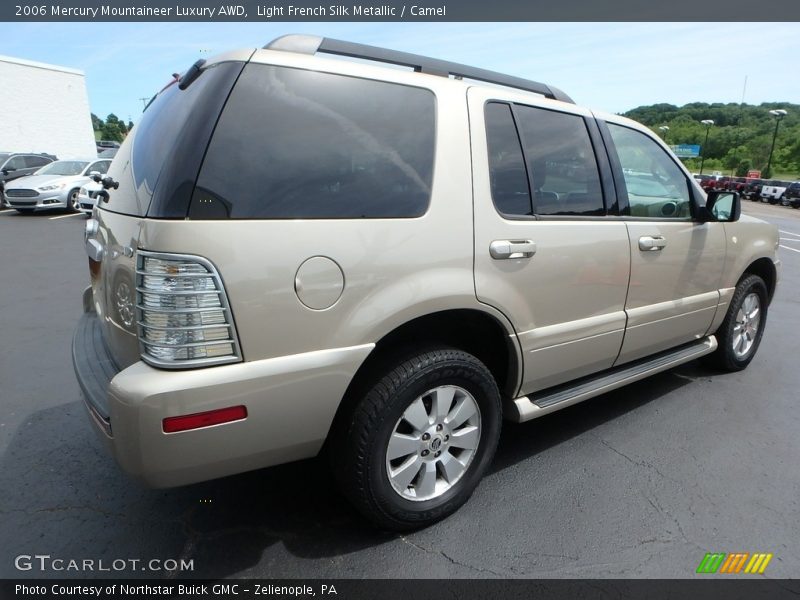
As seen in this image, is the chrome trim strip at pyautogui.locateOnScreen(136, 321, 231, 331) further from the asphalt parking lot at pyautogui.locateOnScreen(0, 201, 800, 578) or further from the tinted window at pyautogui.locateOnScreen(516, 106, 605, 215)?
the tinted window at pyautogui.locateOnScreen(516, 106, 605, 215)

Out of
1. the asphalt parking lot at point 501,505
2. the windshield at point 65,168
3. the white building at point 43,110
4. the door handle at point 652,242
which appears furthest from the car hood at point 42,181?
the white building at point 43,110

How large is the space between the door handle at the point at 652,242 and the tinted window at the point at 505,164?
0.90 meters

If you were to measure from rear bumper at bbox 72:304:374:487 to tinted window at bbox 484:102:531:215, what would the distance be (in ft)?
3.21

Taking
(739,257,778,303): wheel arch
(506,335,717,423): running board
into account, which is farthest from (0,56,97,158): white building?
(739,257,778,303): wheel arch

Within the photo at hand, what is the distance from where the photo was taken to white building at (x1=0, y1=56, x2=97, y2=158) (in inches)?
1143

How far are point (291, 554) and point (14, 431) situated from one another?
6.77 ft

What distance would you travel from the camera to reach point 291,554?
2254 millimetres

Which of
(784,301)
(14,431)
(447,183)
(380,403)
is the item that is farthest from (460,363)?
(784,301)

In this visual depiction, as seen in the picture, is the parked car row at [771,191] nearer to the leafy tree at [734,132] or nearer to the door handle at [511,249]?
the door handle at [511,249]

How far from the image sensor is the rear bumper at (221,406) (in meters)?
1.74

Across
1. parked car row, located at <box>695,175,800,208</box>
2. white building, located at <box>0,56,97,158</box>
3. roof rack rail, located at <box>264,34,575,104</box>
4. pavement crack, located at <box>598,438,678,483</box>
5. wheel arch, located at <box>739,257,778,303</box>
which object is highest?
white building, located at <box>0,56,97,158</box>

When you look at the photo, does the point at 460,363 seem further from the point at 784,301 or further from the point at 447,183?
the point at 784,301

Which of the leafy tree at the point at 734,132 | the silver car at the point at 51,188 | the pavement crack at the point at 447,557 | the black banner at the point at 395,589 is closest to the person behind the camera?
the black banner at the point at 395,589

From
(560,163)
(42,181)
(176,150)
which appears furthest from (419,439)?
(42,181)
